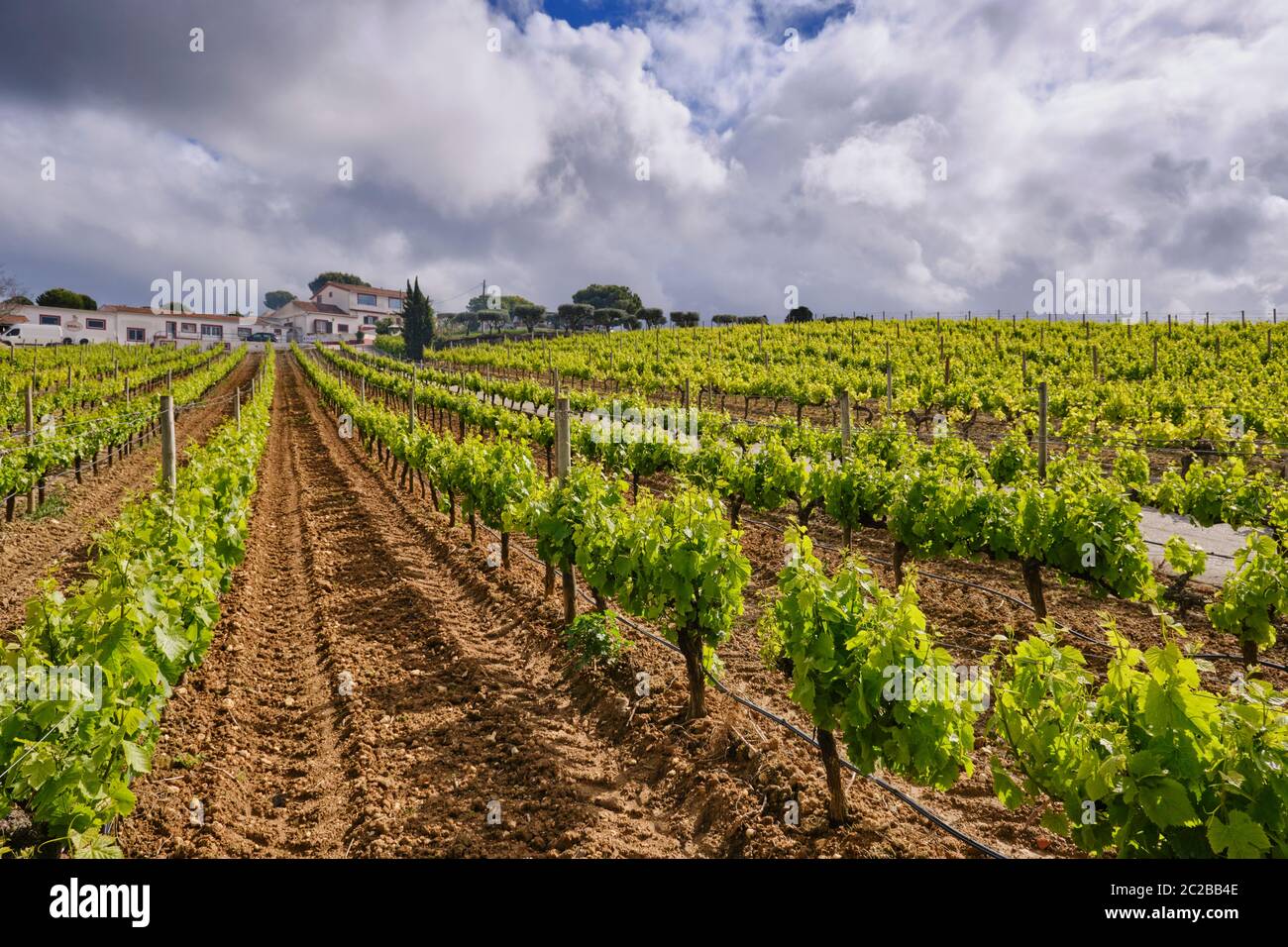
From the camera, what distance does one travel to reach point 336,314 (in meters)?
97.6

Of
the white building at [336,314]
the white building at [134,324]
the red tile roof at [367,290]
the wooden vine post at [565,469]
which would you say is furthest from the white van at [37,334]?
the wooden vine post at [565,469]

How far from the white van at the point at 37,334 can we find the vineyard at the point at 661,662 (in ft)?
221

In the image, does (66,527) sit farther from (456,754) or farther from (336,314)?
(336,314)

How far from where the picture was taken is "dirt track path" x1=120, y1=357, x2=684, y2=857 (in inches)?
179

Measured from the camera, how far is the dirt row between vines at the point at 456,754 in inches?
177

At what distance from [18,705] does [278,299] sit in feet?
621

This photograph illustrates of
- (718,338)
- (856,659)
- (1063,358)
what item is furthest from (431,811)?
(718,338)

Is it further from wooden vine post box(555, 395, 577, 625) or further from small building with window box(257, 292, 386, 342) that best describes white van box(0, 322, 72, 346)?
wooden vine post box(555, 395, 577, 625)

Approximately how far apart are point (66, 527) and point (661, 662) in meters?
11.9

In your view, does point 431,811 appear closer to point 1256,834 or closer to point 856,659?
point 856,659

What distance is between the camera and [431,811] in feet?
15.7

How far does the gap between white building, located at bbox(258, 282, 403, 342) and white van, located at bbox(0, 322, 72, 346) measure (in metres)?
25.9

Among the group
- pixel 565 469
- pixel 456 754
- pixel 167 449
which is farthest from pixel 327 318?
pixel 456 754
